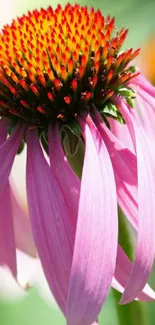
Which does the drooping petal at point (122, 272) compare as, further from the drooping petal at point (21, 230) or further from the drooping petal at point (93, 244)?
the drooping petal at point (21, 230)

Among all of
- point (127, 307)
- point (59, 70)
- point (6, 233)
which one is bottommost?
point (127, 307)

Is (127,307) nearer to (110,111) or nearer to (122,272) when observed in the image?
(122,272)

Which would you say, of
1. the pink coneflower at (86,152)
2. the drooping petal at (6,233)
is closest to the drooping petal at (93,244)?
the pink coneflower at (86,152)

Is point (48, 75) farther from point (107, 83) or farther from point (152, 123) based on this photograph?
point (152, 123)

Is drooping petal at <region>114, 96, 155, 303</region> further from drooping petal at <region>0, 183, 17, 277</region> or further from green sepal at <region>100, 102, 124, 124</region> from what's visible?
drooping petal at <region>0, 183, 17, 277</region>

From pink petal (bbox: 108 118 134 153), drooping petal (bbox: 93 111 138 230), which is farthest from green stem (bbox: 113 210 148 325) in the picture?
pink petal (bbox: 108 118 134 153)

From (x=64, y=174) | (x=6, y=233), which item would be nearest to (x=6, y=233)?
(x=6, y=233)

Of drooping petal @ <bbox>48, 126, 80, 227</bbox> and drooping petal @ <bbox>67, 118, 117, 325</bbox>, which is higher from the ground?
drooping petal @ <bbox>48, 126, 80, 227</bbox>

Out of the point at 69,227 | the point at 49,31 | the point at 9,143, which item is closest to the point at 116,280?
the point at 69,227
